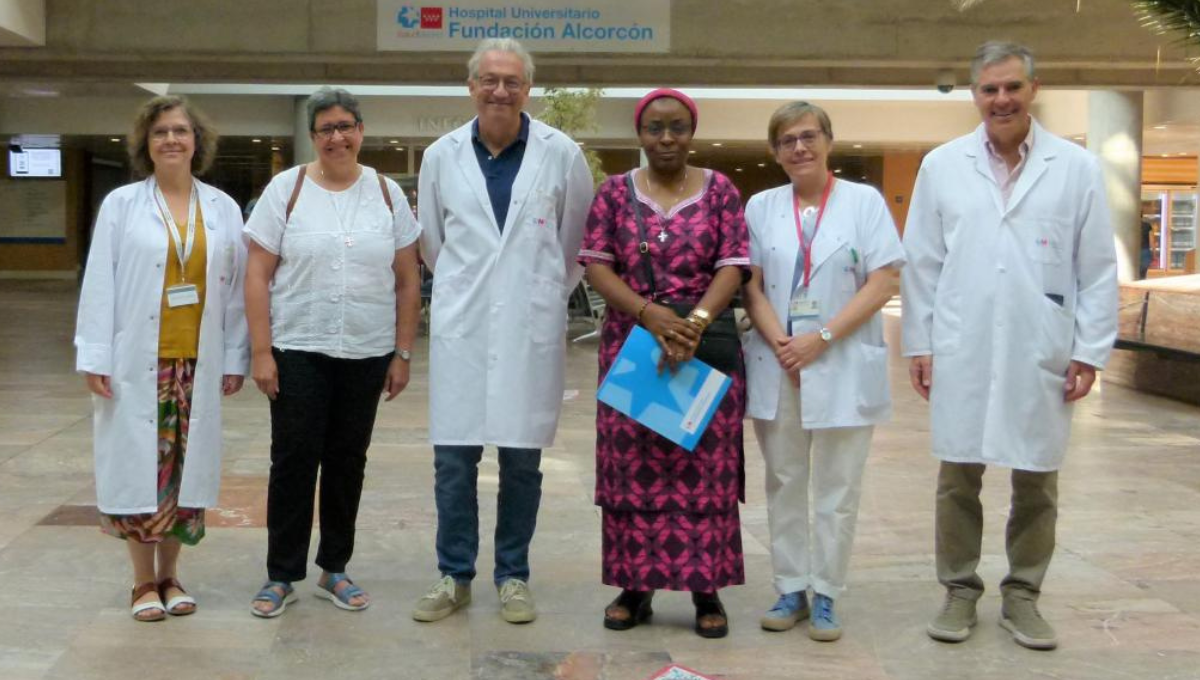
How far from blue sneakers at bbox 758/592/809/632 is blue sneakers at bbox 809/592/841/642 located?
0.09 meters

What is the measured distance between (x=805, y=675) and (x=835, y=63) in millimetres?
Result: 10619

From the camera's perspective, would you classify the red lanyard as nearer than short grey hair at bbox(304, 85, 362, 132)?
Yes

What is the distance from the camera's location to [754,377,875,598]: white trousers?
182 inches

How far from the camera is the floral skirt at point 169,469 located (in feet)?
15.7

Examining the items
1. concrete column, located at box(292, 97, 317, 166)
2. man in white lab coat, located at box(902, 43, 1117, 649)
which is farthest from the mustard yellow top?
concrete column, located at box(292, 97, 317, 166)

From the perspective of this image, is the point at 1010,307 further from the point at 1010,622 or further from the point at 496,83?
the point at 496,83

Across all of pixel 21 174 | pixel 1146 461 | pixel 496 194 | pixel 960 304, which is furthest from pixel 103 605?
pixel 21 174

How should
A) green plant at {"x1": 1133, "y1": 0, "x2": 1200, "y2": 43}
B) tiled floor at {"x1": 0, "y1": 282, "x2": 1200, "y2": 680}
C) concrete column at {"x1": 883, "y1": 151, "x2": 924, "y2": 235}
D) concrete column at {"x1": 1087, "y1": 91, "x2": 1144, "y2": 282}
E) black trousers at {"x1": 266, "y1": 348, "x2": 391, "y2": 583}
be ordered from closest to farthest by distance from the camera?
tiled floor at {"x1": 0, "y1": 282, "x2": 1200, "y2": 680} < black trousers at {"x1": 266, "y1": 348, "x2": 391, "y2": 583} < green plant at {"x1": 1133, "y1": 0, "x2": 1200, "y2": 43} < concrete column at {"x1": 1087, "y1": 91, "x2": 1144, "y2": 282} < concrete column at {"x1": 883, "y1": 151, "x2": 924, "y2": 235}

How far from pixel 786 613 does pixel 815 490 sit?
434 millimetres

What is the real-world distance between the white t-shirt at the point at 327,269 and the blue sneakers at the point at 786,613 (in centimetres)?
163

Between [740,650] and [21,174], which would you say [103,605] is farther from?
[21,174]

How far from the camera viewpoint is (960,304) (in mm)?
4555

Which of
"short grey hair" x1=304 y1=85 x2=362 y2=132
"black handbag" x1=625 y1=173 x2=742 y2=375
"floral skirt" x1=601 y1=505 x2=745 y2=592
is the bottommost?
"floral skirt" x1=601 y1=505 x2=745 y2=592

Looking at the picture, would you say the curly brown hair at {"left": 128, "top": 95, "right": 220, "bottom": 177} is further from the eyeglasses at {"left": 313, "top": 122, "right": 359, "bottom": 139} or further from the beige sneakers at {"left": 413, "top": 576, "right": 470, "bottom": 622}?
the beige sneakers at {"left": 413, "top": 576, "right": 470, "bottom": 622}
